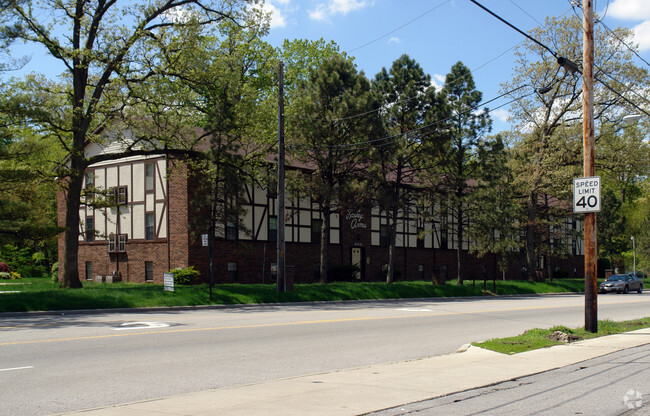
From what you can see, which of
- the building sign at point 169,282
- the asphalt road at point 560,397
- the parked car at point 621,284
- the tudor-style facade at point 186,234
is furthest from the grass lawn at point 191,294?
the asphalt road at point 560,397

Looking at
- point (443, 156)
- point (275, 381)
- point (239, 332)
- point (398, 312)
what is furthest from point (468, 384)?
point (443, 156)

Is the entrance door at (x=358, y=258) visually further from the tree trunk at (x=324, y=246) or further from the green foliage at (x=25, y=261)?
the green foliage at (x=25, y=261)

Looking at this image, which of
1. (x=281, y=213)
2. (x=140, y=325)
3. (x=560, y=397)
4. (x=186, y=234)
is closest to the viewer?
(x=560, y=397)

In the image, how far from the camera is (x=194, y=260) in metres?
35.0

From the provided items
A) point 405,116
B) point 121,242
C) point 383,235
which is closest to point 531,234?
point 383,235

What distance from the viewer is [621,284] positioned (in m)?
43.5

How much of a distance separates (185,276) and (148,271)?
5223 mm

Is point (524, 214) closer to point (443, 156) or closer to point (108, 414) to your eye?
point (443, 156)

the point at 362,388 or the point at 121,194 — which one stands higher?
the point at 121,194

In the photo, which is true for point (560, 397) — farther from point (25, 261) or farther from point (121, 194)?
point (25, 261)

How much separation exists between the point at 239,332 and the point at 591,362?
26.2ft

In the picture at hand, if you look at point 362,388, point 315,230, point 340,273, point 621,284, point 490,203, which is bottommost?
point 621,284

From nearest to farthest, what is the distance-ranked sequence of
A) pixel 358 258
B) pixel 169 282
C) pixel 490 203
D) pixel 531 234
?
pixel 169 282 → pixel 490 203 → pixel 358 258 → pixel 531 234

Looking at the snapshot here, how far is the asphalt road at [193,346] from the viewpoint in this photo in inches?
342
